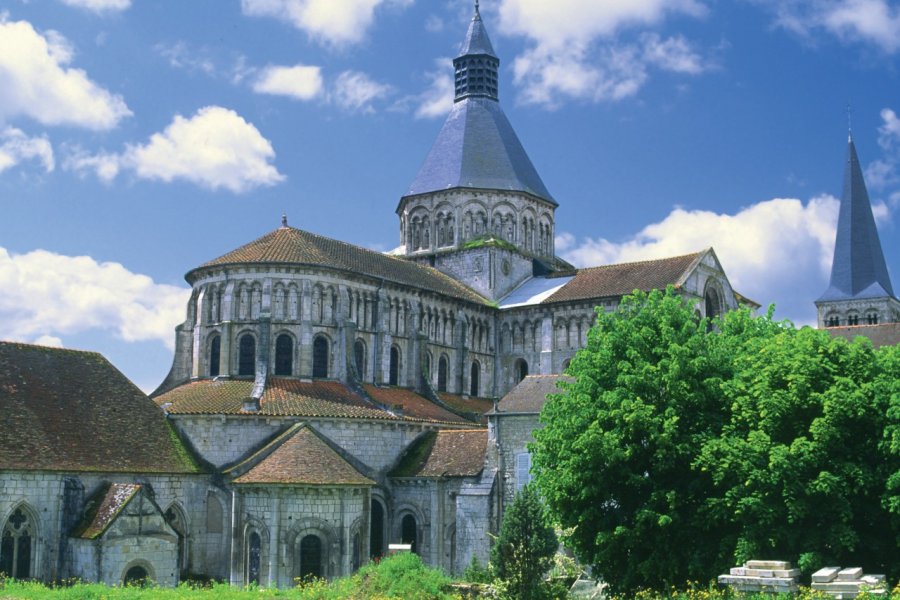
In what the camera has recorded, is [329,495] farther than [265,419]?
No

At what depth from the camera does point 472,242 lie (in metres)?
66.4

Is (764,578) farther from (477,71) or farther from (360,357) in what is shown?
(477,71)

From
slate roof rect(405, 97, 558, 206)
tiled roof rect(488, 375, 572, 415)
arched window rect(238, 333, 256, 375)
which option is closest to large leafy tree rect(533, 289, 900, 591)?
tiled roof rect(488, 375, 572, 415)

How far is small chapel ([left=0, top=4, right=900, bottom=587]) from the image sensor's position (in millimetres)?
40775

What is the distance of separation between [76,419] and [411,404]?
17.1 meters

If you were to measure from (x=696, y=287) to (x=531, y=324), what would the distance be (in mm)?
9742

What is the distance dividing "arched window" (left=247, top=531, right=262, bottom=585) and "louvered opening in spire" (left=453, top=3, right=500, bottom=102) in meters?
39.4

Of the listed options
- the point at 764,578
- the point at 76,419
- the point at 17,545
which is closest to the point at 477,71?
the point at 76,419

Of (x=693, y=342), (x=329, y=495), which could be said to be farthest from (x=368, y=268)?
(x=693, y=342)

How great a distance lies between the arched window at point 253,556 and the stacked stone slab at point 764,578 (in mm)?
23223

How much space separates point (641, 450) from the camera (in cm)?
3153

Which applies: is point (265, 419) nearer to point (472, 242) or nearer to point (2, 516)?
point (2, 516)

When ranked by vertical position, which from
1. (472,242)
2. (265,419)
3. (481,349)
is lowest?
(265,419)

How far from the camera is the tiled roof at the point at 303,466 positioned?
43344mm
